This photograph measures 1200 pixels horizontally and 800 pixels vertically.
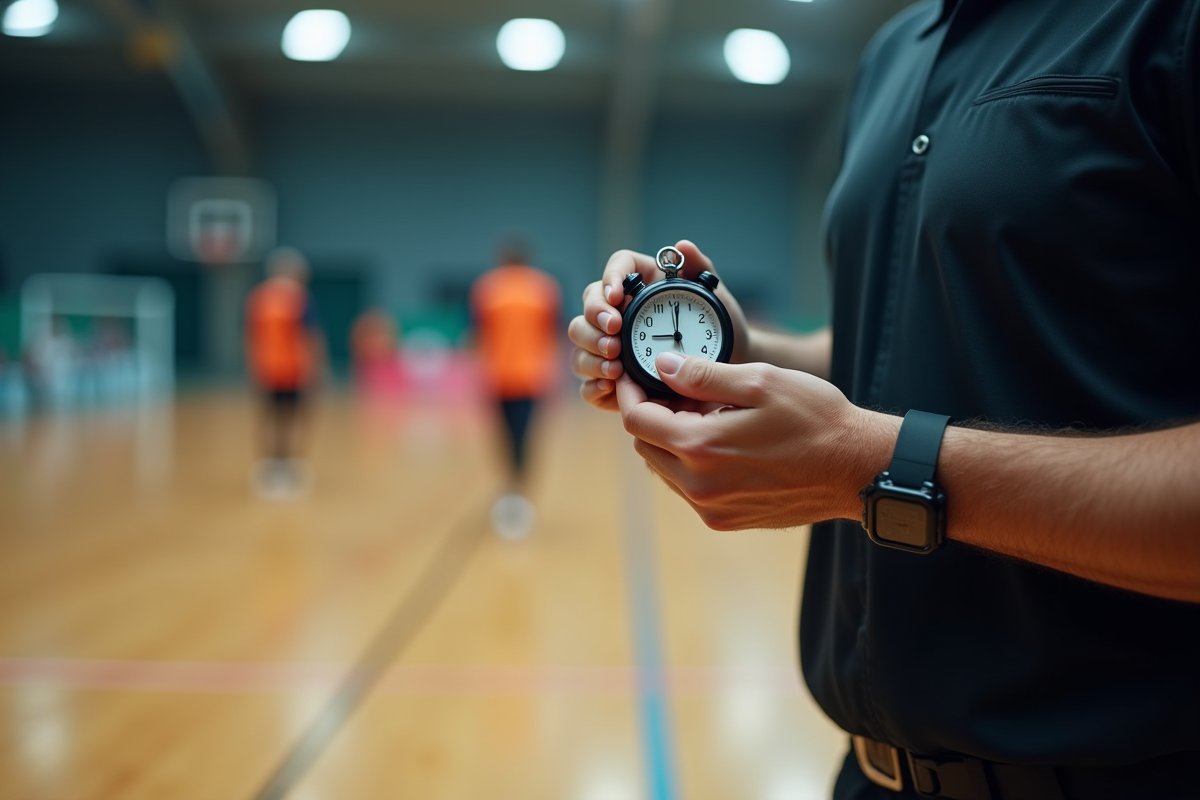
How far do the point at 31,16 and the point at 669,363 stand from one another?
1784cm

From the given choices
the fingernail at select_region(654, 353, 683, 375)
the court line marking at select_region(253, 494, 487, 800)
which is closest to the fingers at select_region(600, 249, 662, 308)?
the fingernail at select_region(654, 353, 683, 375)

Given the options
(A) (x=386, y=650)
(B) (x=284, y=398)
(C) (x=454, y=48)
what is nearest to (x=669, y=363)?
(A) (x=386, y=650)

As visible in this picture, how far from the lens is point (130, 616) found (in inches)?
155

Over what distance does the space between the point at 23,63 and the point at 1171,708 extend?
68.6 feet

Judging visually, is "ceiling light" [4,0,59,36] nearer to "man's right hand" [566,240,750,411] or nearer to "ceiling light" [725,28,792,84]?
"ceiling light" [725,28,792,84]

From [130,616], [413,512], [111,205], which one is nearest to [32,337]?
[111,205]

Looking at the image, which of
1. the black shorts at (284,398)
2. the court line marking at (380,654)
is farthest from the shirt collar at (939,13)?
the black shorts at (284,398)

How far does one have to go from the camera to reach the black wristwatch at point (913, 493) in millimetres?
790

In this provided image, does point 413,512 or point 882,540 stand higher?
point 882,540

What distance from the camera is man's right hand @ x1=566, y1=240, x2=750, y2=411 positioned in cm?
102

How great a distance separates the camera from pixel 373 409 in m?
13.6

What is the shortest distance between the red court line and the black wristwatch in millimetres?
2600

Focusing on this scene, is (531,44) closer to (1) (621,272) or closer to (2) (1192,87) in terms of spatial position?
(1) (621,272)

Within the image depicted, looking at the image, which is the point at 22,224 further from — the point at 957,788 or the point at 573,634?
the point at 957,788
